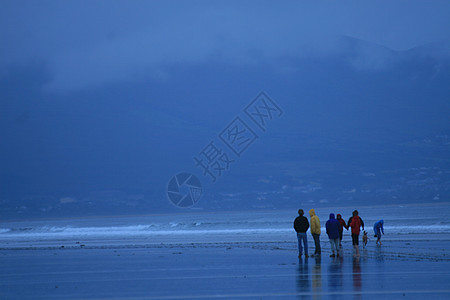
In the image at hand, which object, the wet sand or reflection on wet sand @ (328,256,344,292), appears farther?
reflection on wet sand @ (328,256,344,292)

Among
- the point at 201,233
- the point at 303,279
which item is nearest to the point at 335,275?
the point at 303,279

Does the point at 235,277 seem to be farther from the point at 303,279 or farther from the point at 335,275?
the point at 335,275

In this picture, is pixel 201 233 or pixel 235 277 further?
pixel 201 233

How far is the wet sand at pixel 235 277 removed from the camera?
11.6 meters

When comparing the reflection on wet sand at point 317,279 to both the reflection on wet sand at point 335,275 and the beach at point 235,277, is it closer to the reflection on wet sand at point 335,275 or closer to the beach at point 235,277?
the beach at point 235,277

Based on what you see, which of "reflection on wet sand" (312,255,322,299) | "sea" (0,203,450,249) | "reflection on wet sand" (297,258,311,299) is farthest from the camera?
"sea" (0,203,450,249)

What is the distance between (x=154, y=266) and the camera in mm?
17766

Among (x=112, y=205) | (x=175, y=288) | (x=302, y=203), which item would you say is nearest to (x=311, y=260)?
(x=175, y=288)

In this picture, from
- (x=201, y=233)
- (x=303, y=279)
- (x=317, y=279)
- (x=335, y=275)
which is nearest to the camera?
(x=317, y=279)

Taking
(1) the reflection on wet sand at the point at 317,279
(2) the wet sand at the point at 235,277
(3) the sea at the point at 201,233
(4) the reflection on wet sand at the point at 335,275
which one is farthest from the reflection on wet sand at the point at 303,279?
(3) the sea at the point at 201,233

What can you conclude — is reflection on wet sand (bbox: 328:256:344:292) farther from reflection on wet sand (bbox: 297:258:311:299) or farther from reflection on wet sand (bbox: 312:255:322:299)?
reflection on wet sand (bbox: 297:258:311:299)

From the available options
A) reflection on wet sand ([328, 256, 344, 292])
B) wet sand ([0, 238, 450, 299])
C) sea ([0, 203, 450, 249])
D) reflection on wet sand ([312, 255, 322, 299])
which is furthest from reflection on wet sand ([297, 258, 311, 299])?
sea ([0, 203, 450, 249])

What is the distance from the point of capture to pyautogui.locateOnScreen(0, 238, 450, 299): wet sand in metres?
11.6

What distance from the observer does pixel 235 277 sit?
47.3ft
